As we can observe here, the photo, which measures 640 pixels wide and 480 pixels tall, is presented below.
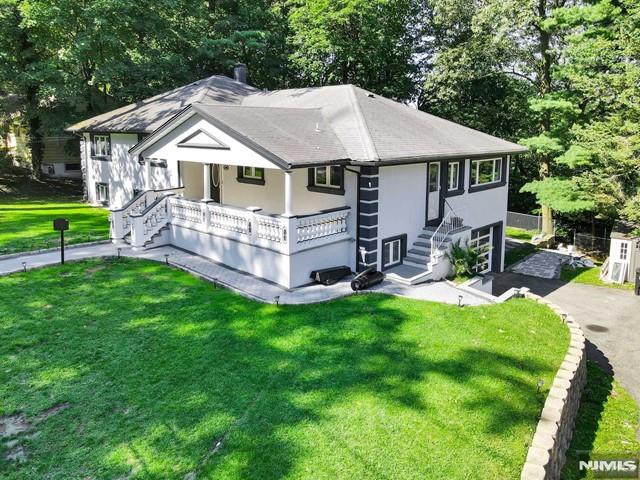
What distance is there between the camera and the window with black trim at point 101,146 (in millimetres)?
24705

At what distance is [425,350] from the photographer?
9.34 m

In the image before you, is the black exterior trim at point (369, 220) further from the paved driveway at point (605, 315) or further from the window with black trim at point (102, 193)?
the window with black trim at point (102, 193)

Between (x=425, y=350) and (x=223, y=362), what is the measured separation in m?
3.64

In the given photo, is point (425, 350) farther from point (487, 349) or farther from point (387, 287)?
point (387, 287)

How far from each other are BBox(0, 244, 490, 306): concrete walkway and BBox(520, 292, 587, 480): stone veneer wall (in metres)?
2.85

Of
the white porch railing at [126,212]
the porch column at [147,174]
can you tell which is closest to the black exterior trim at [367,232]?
the white porch railing at [126,212]

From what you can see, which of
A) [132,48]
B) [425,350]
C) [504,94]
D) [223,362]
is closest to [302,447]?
[223,362]

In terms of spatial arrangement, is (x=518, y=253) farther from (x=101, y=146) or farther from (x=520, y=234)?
(x=101, y=146)

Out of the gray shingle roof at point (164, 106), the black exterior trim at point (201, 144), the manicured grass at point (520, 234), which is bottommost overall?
the manicured grass at point (520, 234)

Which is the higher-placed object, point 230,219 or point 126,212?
point 230,219

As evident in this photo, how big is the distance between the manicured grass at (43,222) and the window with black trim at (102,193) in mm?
800

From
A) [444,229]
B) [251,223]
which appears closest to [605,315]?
[444,229]

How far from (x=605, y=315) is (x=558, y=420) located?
30.8 ft

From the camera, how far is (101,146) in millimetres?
25281
